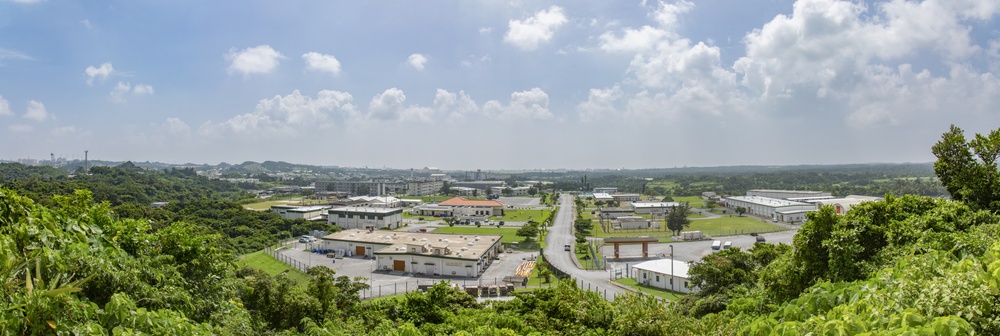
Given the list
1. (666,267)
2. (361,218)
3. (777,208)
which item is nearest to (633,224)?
(777,208)

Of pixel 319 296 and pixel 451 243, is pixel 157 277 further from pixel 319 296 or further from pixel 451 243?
pixel 451 243

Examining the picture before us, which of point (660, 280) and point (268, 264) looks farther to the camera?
point (268, 264)

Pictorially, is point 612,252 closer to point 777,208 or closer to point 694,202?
point 777,208

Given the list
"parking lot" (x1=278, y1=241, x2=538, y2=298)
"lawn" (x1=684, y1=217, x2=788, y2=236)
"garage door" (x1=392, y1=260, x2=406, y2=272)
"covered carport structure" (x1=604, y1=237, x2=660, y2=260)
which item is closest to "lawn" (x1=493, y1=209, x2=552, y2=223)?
"lawn" (x1=684, y1=217, x2=788, y2=236)

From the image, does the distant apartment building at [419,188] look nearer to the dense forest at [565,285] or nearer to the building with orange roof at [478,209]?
the building with orange roof at [478,209]

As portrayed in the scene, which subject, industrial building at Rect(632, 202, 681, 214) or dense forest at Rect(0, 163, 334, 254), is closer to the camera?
dense forest at Rect(0, 163, 334, 254)

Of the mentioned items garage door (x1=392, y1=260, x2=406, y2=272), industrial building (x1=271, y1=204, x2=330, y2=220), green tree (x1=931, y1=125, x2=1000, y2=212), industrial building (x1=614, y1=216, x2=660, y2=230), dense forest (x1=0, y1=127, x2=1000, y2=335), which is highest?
green tree (x1=931, y1=125, x2=1000, y2=212)

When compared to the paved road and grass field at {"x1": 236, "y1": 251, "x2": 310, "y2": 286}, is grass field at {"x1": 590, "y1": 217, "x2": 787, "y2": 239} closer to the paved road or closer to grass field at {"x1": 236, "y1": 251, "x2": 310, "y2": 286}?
the paved road

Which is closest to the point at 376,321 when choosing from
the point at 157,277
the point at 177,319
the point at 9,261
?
the point at 157,277
